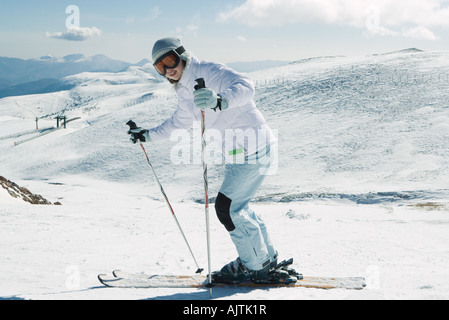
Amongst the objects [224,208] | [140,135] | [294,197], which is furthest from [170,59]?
[294,197]

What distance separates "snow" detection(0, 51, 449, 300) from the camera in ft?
14.6

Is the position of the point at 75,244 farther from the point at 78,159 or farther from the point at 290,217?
the point at 78,159

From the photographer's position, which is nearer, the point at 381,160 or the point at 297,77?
the point at 381,160

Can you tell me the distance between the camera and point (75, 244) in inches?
221

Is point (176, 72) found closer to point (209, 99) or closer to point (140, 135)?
point (209, 99)

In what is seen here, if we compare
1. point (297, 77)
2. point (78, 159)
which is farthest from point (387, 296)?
point (297, 77)

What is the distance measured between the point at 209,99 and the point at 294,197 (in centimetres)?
1213

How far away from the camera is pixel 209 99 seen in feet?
10.3

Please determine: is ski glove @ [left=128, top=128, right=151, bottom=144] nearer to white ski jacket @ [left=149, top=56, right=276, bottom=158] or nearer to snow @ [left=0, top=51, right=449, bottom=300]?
white ski jacket @ [left=149, top=56, right=276, bottom=158]

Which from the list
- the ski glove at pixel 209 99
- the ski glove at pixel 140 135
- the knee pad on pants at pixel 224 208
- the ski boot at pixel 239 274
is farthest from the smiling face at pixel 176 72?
the ski boot at pixel 239 274

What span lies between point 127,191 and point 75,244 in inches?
646

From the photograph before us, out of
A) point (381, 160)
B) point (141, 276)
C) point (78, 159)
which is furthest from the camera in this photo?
point (78, 159)

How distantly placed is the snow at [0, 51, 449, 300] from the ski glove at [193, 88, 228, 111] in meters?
1.82

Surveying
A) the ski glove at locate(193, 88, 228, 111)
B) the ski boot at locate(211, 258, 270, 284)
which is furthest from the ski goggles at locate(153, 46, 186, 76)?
the ski boot at locate(211, 258, 270, 284)
